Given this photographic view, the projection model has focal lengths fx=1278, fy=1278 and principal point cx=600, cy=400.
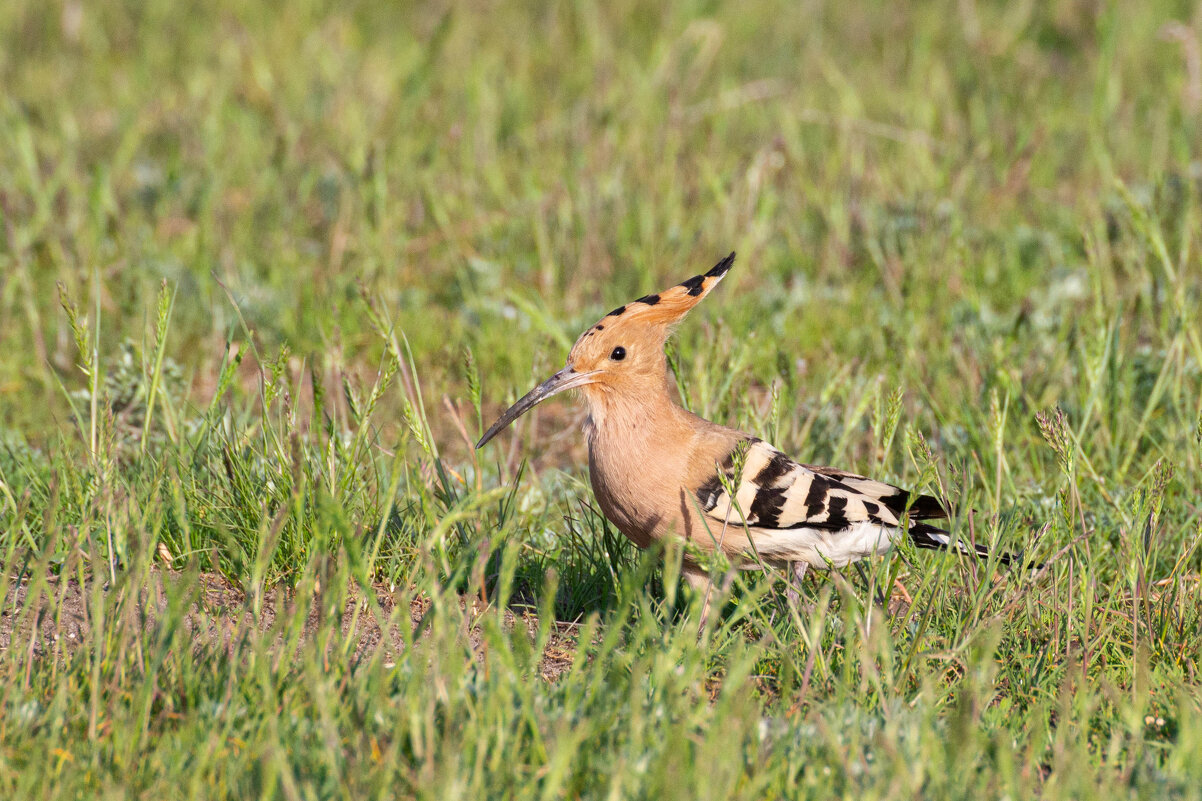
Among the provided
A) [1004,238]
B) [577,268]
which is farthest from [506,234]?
[1004,238]

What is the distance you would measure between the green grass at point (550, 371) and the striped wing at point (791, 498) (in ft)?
0.53

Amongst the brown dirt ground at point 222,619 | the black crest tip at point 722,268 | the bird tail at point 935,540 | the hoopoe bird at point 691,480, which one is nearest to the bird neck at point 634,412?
the hoopoe bird at point 691,480

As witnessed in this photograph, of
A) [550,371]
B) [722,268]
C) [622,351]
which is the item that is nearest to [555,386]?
[622,351]

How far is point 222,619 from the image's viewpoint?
2578 millimetres

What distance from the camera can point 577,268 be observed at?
4969mm

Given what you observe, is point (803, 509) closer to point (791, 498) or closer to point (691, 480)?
point (791, 498)

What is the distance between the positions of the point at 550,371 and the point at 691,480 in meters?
1.50

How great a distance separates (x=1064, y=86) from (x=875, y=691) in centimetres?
545

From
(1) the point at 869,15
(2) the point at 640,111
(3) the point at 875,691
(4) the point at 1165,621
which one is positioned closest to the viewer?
(3) the point at 875,691

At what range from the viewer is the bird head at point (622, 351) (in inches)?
118

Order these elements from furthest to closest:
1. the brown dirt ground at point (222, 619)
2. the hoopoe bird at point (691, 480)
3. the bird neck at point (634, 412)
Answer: the bird neck at point (634, 412) → the hoopoe bird at point (691, 480) → the brown dirt ground at point (222, 619)

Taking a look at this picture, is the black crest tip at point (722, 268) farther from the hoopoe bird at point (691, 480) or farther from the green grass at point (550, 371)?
the green grass at point (550, 371)

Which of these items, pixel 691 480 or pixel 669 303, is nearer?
pixel 691 480

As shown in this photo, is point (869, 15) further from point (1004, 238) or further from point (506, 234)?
point (506, 234)
